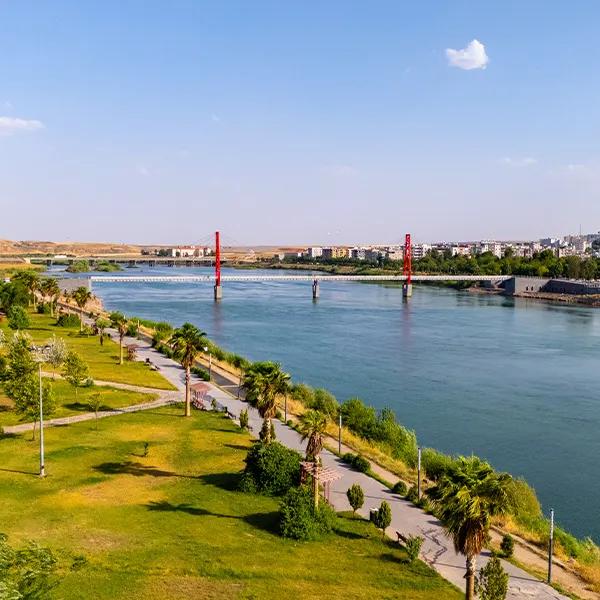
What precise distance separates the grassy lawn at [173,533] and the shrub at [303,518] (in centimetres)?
36

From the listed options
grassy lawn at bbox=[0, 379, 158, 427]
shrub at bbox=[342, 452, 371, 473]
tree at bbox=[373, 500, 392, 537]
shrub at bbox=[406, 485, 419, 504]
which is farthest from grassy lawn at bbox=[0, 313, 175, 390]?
tree at bbox=[373, 500, 392, 537]

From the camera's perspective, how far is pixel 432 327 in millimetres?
78438

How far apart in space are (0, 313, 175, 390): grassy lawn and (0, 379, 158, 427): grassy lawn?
7.82ft

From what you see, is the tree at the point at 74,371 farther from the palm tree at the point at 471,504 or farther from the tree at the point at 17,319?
the palm tree at the point at 471,504

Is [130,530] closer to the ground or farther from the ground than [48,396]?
closer to the ground

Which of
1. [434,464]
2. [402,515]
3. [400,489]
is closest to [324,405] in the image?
[434,464]

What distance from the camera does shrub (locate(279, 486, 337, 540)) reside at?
18.0 m

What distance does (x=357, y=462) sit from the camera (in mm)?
24281

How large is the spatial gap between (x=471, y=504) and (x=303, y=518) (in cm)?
633

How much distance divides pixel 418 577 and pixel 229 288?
130 m

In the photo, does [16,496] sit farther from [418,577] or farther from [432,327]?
[432,327]

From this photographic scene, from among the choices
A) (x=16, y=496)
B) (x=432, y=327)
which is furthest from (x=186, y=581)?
(x=432, y=327)

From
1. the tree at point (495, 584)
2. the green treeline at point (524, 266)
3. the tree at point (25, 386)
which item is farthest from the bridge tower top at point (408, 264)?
the tree at point (495, 584)

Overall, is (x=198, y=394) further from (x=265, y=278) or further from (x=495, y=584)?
(x=265, y=278)
